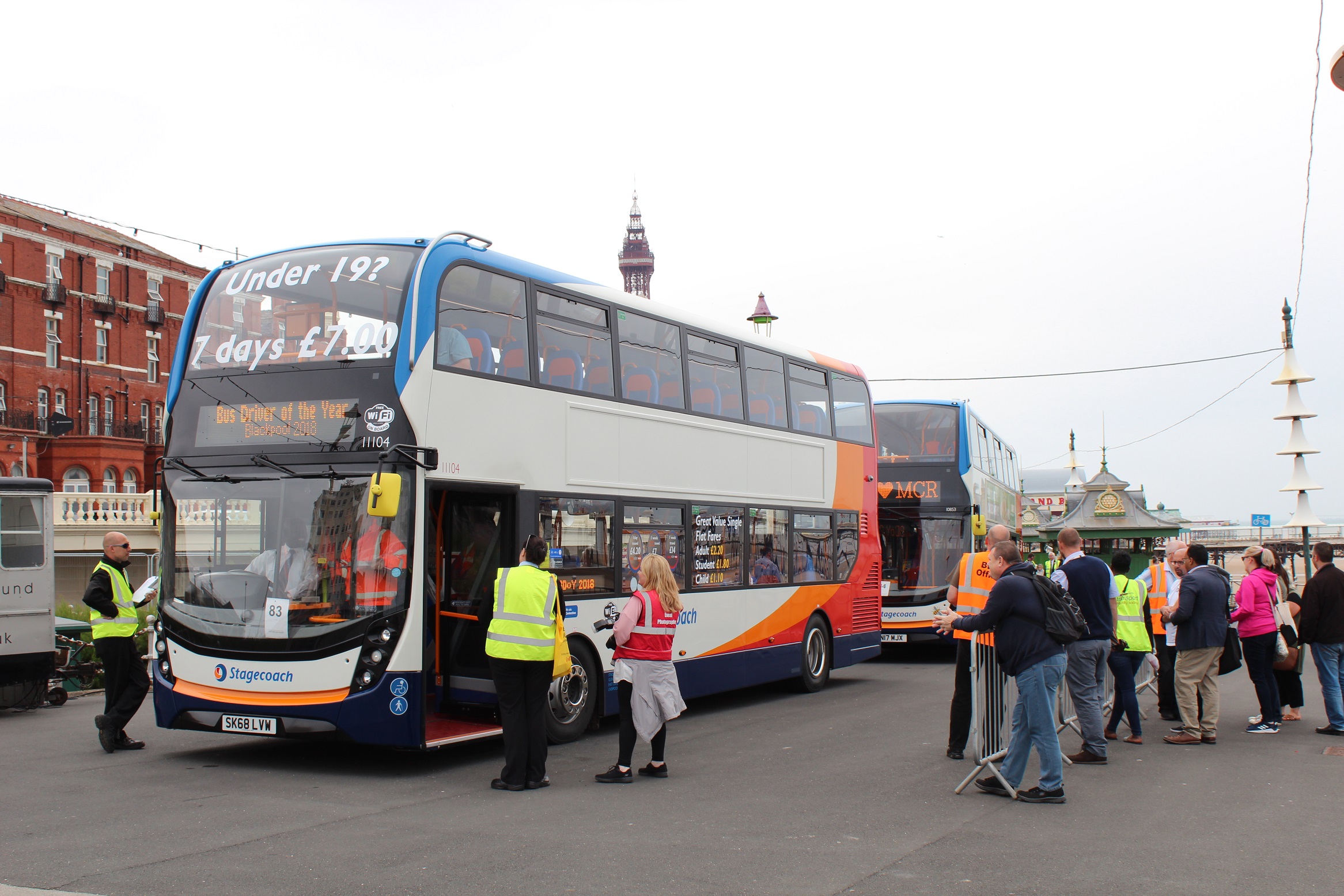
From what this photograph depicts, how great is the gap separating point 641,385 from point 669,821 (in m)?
5.11

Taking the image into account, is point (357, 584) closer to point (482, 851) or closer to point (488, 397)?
point (488, 397)

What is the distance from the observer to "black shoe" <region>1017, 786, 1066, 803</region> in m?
7.46

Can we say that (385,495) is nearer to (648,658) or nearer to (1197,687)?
(648,658)

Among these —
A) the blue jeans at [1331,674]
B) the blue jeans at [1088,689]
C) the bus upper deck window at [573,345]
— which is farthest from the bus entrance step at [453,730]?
the blue jeans at [1331,674]

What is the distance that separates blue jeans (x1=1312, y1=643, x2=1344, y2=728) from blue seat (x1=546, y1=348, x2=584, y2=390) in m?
7.21

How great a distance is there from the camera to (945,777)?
836 centimetres

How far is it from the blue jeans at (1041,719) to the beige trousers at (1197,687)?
10.3ft

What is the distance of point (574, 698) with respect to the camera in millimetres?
10133

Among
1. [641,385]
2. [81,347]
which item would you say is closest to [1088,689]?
[641,385]

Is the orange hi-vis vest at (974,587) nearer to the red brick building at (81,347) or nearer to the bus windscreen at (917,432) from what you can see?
the bus windscreen at (917,432)

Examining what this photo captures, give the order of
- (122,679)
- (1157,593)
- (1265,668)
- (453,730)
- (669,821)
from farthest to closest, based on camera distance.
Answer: (1157,593), (1265,668), (122,679), (453,730), (669,821)

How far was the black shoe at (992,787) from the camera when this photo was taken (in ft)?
25.4

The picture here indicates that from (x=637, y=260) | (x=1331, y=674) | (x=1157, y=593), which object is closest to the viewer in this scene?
(x=1331, y=674)

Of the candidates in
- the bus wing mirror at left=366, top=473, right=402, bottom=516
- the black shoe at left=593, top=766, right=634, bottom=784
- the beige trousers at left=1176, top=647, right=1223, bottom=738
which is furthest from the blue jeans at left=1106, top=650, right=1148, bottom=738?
the bus wing mirror at left=366, top=473, right=402, bottom=516
